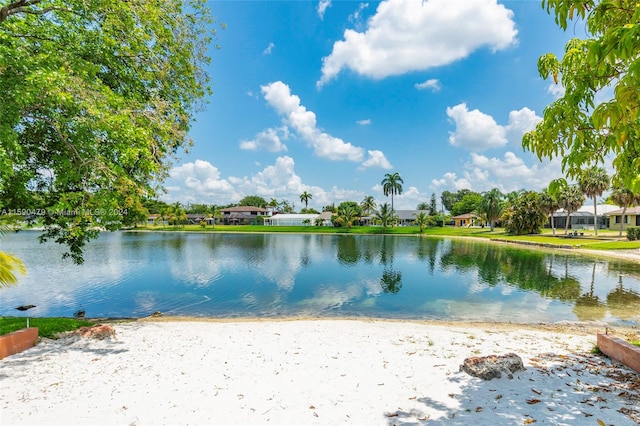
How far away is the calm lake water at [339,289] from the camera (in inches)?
622

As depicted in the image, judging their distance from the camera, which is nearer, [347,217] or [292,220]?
[347,217]

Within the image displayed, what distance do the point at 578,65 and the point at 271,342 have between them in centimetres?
902

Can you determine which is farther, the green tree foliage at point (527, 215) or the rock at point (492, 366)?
the green tree foliage at point (527, 215)

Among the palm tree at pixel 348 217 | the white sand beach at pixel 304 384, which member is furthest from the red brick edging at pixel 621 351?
the palm tree at pixel 348 217

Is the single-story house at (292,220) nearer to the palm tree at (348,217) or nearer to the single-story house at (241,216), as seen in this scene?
the single-story house at (241,216)

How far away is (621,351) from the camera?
654 centimetres

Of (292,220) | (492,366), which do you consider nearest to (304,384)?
(492,366)

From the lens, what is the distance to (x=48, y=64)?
677cm

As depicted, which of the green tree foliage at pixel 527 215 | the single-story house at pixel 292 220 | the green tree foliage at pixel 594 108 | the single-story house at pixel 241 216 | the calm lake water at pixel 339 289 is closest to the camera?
the green tree foliage at pixel 594 108

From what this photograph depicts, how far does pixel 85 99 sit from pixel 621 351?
12.8 meters

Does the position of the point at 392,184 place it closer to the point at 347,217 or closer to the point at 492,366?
the point at 347,217

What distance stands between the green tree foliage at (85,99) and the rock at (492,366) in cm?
859

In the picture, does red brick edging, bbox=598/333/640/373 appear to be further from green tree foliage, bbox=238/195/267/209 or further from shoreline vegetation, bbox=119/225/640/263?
green tree foliage, bbox=238/195/267/209

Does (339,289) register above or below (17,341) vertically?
below
